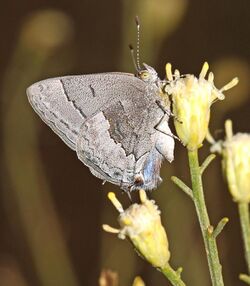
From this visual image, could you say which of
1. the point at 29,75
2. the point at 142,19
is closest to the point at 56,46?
the point at 29,75

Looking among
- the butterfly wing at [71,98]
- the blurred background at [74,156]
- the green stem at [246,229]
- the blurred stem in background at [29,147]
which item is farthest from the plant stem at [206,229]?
the blurred stem in background at [29,147]

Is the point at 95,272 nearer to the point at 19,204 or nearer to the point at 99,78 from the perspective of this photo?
the point at 19,204

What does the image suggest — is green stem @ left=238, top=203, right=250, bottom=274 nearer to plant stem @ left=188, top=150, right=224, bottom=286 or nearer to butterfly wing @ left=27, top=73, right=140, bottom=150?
plant stem @ left=188, top=150, right=224, bottom=286

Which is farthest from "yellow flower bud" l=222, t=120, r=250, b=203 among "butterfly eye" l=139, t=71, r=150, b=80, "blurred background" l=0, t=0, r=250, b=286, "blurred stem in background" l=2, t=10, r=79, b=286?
"blurred stem in background" l=2, t=10, r=79, b=286

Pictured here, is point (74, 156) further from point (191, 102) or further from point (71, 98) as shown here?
point (191, 102)

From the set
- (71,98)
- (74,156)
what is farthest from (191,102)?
(74,156)

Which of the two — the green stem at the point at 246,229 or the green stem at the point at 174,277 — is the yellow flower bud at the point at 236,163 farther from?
the green stem at the point at 174,277
